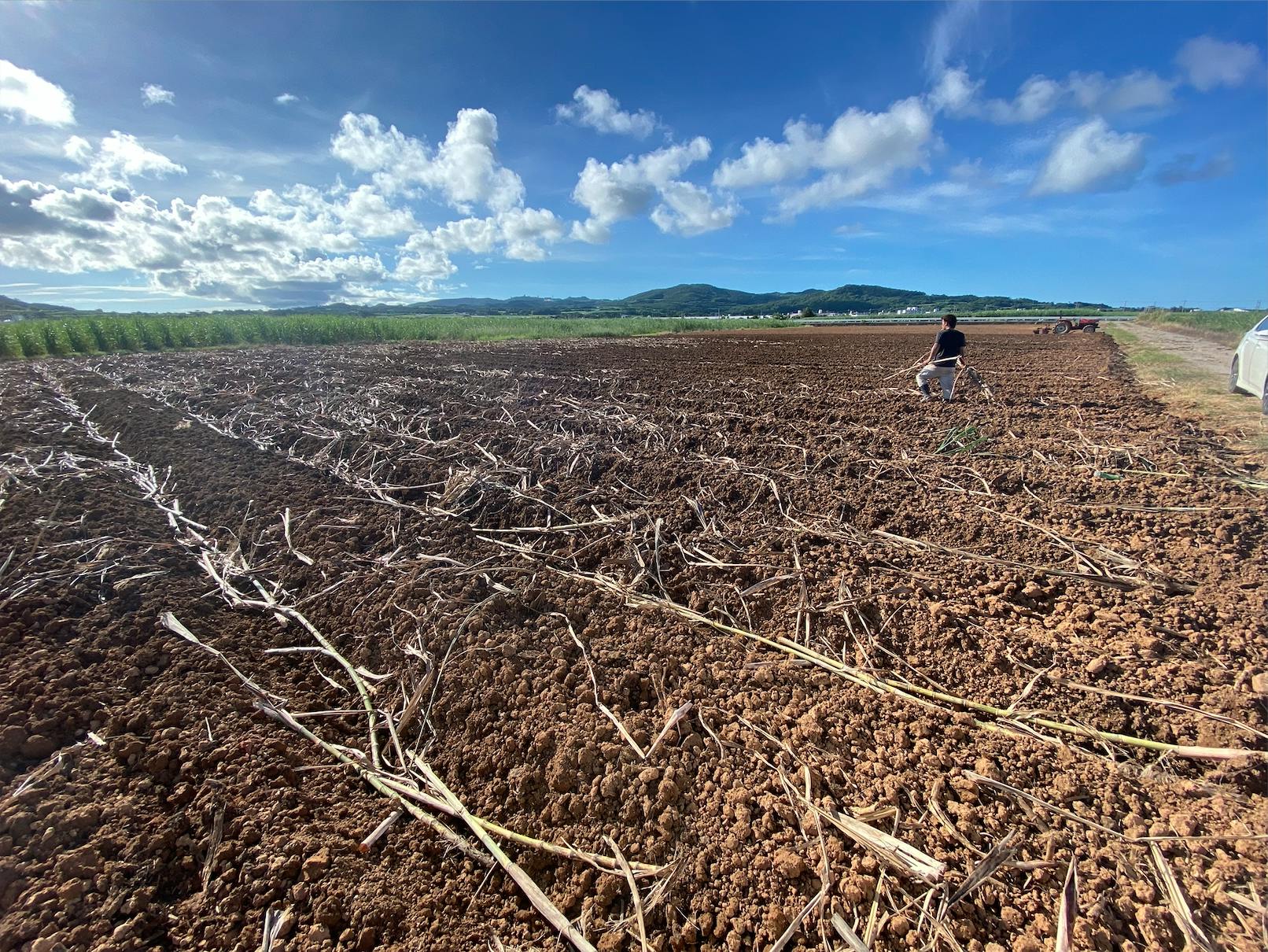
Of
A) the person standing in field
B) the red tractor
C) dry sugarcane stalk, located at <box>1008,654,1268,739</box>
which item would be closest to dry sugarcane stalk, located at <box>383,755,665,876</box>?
dry sugarcane stalk, located at <box>1008,654,1268,739</box>

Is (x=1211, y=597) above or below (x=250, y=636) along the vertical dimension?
above

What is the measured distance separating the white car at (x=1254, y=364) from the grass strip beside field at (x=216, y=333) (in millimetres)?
29505

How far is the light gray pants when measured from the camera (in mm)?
9414

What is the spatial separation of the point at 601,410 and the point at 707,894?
7.48 m

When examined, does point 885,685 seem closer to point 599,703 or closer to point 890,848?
point 890,848

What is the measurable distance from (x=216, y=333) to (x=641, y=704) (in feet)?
111

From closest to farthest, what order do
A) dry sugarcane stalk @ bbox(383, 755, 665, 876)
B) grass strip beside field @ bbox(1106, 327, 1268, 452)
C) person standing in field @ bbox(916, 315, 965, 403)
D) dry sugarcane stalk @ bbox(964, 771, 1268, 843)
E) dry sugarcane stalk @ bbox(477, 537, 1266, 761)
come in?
1. dry sugarcane stalk @ bbox(964, 771, 1268, 843)
2. dry sugarcane stalk @ bbox(383, 755, 665, 876)
3. dry sugarcane stalk @ bbox(477, 537, 1266, 761)
4. grass strip beside field @ bbox(1106, 327, 1268, 452)
5. person standing in field @ bbox(916, 315, 965, 403)

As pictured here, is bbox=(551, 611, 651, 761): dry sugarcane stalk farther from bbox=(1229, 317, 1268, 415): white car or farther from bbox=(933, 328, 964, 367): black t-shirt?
bbox=(1229, 317, 1268, 415): white car

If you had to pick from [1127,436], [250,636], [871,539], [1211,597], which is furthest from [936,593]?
[1127,436]

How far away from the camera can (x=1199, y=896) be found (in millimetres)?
1735

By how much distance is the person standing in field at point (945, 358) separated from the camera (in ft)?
30.7

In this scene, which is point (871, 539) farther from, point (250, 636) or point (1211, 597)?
point (250, 636)

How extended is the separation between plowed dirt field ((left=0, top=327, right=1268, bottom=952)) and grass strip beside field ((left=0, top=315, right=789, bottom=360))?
24234 mm

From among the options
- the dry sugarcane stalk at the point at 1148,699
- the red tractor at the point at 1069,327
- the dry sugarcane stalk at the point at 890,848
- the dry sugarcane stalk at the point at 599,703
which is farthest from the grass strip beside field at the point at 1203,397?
the red tractor at the point at 1069,327
